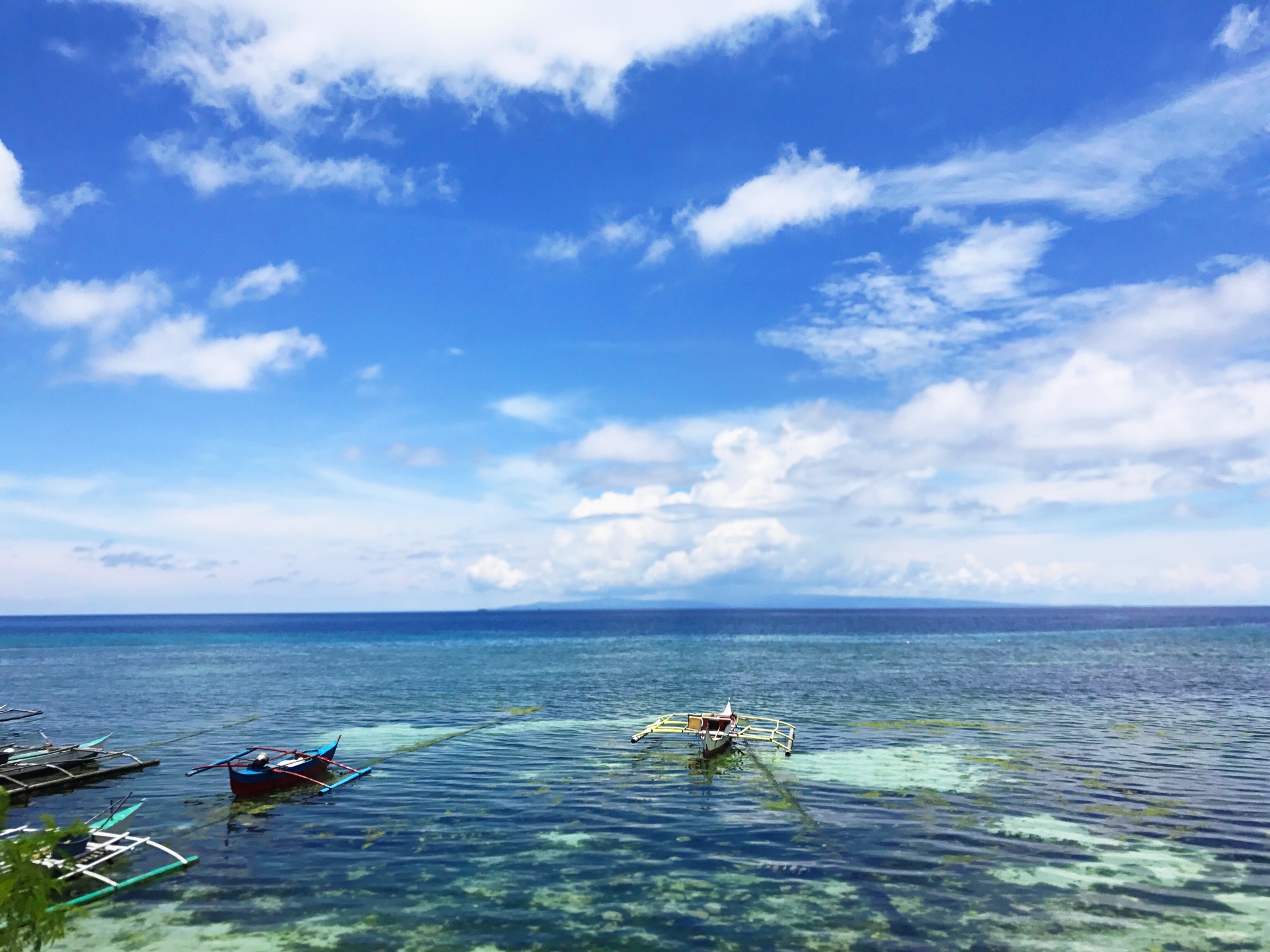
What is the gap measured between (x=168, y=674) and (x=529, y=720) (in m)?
70.4

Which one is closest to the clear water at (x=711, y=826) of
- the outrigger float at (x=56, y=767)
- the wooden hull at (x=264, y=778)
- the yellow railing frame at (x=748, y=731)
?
the wooden hull at (x=264, y=778)

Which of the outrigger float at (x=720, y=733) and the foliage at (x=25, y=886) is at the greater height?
the foliage at (x=25, y=886)

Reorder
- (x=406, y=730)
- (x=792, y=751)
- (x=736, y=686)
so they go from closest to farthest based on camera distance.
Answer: (x=792, y=751) < (x=406, y=730) < (x=736, y=686)

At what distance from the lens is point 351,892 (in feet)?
82.1

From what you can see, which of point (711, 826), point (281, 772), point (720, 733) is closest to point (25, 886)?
point (711, 826)

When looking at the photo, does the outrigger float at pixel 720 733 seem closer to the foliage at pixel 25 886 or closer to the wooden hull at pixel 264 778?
the wooden hull at pixel 264 778

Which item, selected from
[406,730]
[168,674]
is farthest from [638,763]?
[168,674]

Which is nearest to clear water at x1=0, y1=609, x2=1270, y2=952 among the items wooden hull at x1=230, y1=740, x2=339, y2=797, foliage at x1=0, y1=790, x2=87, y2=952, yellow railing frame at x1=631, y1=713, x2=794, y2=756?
wooden hull at x1=230, y1=740, x2=339, y2=797

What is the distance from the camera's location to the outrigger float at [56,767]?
125ft

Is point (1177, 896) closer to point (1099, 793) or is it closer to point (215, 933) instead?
point (1099, 793)

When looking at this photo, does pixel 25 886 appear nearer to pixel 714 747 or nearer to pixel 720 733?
pixel 714 747

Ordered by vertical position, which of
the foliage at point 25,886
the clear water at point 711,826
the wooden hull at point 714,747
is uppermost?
the foliage at point 25,886

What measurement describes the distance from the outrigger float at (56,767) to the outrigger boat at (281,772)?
4.46 metres

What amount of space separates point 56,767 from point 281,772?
14.0m
